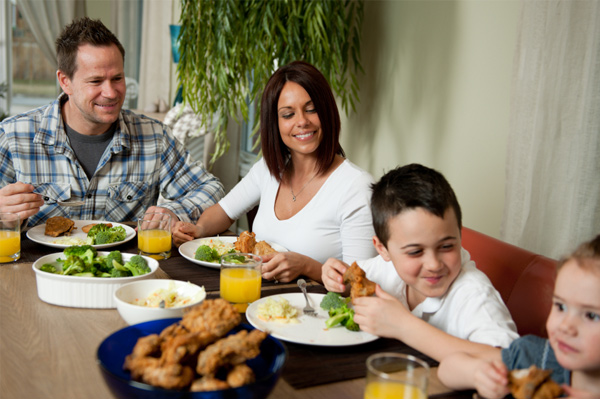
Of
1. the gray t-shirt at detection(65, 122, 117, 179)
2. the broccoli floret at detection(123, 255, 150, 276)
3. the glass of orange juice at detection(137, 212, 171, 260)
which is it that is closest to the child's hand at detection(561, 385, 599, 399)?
the broccoli floret at detection(123, 255, 150, 276)

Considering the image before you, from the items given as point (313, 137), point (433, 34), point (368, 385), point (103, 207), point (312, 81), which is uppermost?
point (433, 34)

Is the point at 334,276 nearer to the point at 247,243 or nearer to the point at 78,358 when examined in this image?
the point at 247,243

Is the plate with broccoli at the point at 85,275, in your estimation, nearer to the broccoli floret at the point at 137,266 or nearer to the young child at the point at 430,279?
the broccoli floret at the point at 137,266

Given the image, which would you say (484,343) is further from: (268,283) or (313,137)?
(313,137)

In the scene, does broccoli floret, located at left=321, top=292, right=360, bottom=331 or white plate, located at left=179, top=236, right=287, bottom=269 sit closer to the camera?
broccoli floret, located at left=321, top=292, right=360, bottom=331

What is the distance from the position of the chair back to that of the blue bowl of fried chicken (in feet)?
2.54

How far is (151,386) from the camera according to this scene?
814 mm

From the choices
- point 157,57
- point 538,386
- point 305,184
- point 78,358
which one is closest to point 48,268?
point 78,358

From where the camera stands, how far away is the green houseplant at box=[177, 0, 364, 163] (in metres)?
3.11

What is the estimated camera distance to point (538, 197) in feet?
7.36

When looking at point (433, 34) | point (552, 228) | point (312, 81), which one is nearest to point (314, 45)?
point (433, 34)

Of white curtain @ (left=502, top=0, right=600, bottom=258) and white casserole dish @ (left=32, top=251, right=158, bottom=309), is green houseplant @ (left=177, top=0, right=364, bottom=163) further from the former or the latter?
white casserole dish @ (left=32, top=251, right=158, bottom=309)

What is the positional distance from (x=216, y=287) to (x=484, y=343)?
0.72m

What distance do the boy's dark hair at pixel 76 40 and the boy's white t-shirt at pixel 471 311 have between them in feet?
5.59
